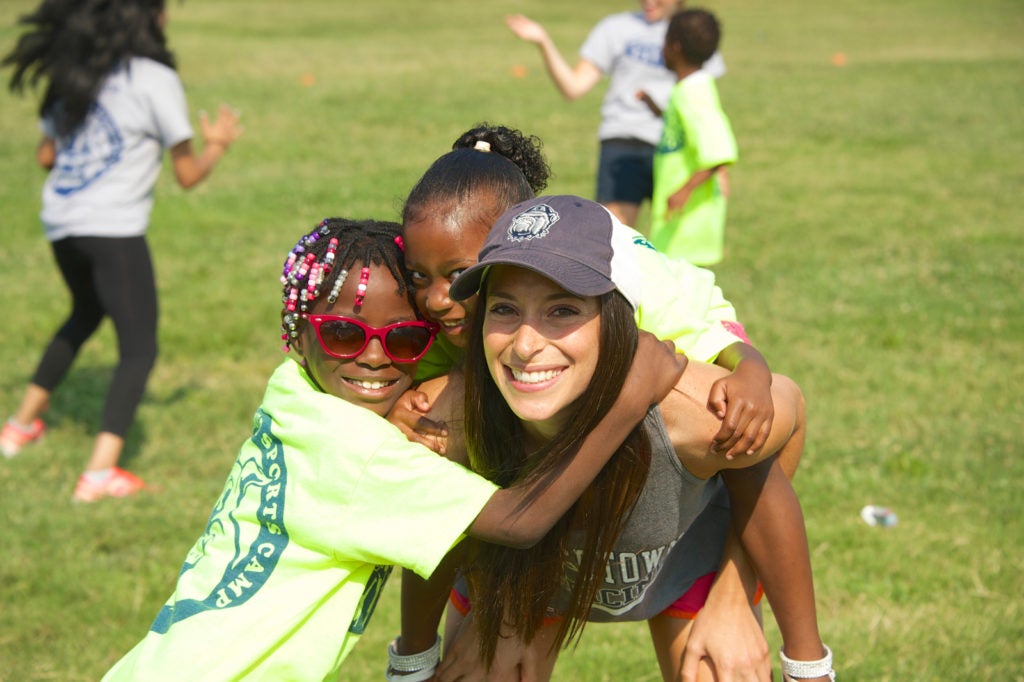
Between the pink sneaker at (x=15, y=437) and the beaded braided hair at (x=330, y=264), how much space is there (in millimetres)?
4092

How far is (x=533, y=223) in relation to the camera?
2516 mm

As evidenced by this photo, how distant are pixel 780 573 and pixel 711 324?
25.5 inches

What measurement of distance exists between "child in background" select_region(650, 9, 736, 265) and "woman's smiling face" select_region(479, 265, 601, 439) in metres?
4.76

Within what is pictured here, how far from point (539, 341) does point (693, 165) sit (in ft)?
16.5

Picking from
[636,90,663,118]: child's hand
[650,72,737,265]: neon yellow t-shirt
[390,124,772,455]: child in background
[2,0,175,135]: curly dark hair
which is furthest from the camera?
[636,90,663,118]: child's hand

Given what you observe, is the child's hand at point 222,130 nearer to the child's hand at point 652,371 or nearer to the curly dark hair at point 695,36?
the curly dark hair at point 695,36

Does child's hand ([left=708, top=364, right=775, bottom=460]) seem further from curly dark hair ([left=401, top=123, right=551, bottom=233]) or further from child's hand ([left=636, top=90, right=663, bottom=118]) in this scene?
child's hand ([left=636, top=90, right=663, bottom=118])

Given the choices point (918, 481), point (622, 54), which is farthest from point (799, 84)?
point (918, 481)

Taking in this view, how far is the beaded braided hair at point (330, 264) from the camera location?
117 inches

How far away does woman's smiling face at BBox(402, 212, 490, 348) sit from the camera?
295 centimetres

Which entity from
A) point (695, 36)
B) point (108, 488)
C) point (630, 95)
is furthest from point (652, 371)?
point (630, 95)

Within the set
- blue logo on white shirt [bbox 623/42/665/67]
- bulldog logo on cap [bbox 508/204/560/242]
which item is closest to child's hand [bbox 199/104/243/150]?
blue logo on white shirt [bbox 623/42/665/67]

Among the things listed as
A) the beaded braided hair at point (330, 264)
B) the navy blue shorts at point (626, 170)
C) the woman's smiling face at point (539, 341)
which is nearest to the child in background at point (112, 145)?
the navy blue shorts at point (626, 170)

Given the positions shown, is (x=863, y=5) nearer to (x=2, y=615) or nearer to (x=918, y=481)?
(x=918, y=481)
